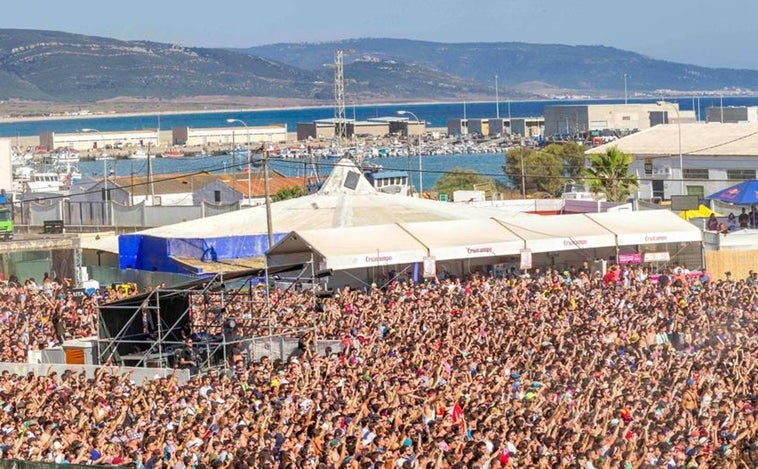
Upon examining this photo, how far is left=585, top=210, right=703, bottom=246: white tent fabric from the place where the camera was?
33312mm

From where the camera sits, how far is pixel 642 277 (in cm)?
3055

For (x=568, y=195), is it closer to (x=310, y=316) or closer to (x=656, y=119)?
(x=310, y=316)

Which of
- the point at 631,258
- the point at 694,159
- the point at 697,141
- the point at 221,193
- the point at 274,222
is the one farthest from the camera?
the point at 221,193

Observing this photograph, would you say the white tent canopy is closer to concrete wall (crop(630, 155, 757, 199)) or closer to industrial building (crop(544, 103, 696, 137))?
concrete wall (crop(630, 155, 757, 199))

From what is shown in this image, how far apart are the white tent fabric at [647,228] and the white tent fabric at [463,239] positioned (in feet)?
8.74

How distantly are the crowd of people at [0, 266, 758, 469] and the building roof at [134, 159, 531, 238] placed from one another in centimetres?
697

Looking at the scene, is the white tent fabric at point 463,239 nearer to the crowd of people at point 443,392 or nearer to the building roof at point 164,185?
the crowd of people at point 443,392

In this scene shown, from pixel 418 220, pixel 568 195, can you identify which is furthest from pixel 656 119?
pixel 418 220

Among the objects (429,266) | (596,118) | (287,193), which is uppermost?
(596,118)

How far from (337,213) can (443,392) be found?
17.0m

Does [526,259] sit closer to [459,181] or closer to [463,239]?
[463,239]

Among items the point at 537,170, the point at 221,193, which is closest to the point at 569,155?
the point at 537,170

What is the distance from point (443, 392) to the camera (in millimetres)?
18172

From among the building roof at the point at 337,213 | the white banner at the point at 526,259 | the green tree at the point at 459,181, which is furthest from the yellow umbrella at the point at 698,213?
the green tree at the point at 459,181
